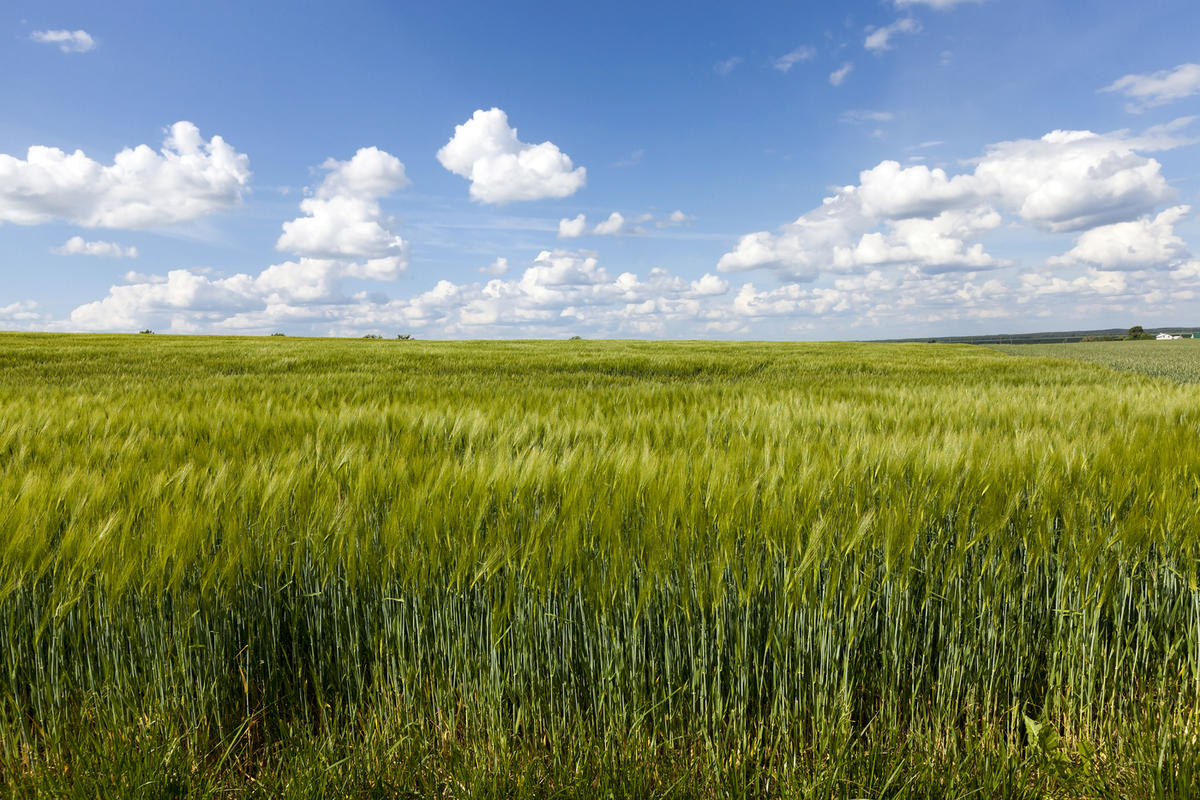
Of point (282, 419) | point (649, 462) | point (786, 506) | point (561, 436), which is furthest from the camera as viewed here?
point (282, 419)

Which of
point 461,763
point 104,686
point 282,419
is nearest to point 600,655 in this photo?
point 461,763

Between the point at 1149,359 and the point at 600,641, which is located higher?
the point at 1149,359

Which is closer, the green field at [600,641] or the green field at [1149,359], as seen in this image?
the green field at [600,641]

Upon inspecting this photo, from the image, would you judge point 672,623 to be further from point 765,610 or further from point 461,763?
point 461,763

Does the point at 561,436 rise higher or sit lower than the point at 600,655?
higher

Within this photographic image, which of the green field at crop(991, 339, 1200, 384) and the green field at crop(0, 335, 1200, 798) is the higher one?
the green field at crop(991, 339, 1200, 384)

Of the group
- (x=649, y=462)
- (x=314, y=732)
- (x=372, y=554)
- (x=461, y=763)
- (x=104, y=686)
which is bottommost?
(x=314, y=732)

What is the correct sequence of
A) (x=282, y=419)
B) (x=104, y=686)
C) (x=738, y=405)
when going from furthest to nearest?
1. (x=738, y=405)
2. (x=282, y=419)
3. (x=104, y=686)

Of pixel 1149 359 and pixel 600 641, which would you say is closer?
pixel 600 641

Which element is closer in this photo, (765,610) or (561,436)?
(765,610)

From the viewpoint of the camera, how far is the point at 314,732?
56.7 inches

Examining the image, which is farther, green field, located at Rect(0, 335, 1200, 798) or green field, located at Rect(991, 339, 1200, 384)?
green field, located at Rect(991, 339, 1200, 384)

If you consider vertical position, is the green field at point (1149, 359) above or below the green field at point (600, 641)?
above

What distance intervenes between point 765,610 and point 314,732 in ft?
3.87
